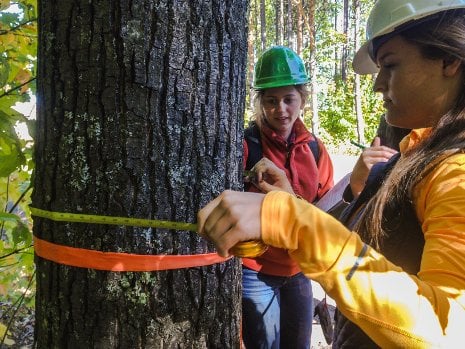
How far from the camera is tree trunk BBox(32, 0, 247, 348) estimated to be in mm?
1209

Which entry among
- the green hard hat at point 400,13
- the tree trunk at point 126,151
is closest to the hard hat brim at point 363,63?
the green hard hat at point 400,13

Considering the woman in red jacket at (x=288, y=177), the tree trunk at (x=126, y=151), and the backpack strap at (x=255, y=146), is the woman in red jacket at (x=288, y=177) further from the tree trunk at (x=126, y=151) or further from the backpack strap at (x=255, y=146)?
the tree trunk at (x=126, y=151)

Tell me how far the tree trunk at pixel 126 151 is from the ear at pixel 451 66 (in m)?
0.63

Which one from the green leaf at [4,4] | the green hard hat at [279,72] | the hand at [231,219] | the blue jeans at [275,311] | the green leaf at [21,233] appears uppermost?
→ the green leaf at [4,4]

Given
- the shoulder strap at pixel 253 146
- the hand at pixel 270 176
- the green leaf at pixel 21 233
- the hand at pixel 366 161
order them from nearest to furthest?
the green leaf at pixel 21 233 → the hand at pixel 366 161 → the hand at pixel 270 176 → the shoulder strap at pixel 253 146

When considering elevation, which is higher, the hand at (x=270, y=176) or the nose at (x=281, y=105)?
the nose at (x=281, y=105)

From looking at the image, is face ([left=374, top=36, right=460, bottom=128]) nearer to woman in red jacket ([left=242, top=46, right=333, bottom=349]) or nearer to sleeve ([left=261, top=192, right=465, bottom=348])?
sleeve ([left=261, top=192, right=465, bottom=348])

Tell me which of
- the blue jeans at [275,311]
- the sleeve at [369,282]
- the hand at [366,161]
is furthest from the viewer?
the blue jeans at [275,311]

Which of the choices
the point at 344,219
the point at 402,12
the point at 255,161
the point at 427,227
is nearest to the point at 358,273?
the point at 427,227

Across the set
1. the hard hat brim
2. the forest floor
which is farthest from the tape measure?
the forest floor

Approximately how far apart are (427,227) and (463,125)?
0.37 m

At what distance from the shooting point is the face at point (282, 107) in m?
2.94

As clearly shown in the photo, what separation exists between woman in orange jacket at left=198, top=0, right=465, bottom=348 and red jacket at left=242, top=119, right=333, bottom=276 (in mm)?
1362

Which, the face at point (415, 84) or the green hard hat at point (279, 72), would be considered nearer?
the face at point (415, 84)
